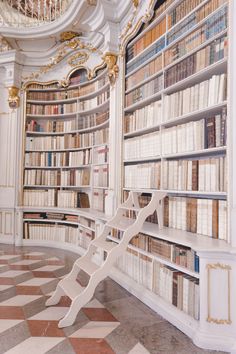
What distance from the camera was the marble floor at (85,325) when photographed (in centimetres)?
201

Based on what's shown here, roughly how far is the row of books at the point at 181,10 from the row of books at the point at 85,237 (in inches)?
108

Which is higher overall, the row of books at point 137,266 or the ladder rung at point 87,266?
the ladder rung at point 87,266

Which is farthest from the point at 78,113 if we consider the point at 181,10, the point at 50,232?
the point at 181,10

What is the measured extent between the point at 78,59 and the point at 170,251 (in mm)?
3823

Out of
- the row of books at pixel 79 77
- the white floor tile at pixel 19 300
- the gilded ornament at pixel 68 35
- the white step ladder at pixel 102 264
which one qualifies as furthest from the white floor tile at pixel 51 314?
the gilded ornament at pixel 68 35

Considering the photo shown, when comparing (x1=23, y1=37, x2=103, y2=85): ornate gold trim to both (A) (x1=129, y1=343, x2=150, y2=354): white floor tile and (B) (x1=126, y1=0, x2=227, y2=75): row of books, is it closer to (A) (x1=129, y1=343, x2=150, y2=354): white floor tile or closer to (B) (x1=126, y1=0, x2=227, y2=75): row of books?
(B) (x1=126, y1=0, x2=227, y2=75): row of books

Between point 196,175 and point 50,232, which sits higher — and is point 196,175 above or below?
above

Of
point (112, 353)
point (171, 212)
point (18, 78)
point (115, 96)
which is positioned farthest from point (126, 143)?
point (18, 78)

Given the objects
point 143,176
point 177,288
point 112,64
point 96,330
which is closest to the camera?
point 96,330

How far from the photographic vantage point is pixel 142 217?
2686 millimetres

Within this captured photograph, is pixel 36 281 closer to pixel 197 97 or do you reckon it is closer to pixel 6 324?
pixel 6 324

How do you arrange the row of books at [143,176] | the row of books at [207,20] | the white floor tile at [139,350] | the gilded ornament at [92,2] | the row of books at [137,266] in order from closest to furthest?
the white floor tile at [139,350]
the row of books at [207,20]
the row of books at [137,266]
the row of books at [143,176]
the gilded ornament at [92,2]

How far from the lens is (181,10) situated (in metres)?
2.90

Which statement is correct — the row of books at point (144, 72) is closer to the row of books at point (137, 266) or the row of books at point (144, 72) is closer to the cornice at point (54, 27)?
the cornice at point (54, 27)
